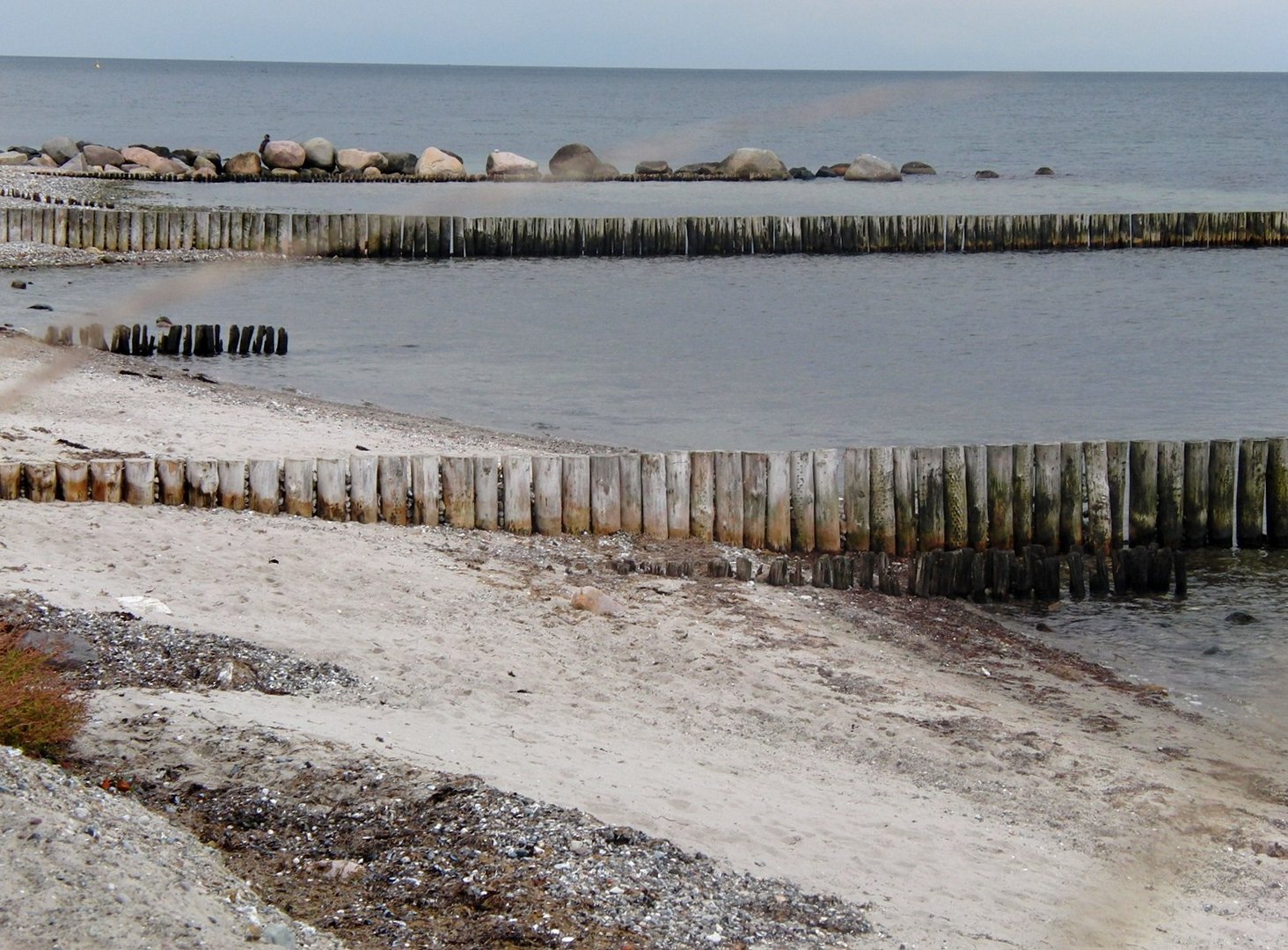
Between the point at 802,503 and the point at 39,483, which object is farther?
the point at 802,503

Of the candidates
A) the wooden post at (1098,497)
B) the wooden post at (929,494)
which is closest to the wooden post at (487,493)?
the wooden post at (929,494)

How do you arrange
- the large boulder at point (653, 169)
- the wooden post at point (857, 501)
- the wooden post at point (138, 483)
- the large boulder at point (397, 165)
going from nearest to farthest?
the wooden post at point (138, 483)
the wooden post at point (857, 501)
the large boulder at point (397, 165)
the large boulder at point (653, 169)

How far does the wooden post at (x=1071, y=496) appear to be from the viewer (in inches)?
521

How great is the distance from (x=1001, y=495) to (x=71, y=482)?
24.8 feet

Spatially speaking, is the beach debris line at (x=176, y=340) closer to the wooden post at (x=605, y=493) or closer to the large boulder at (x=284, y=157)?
the wooden post at (x=605, y=493)

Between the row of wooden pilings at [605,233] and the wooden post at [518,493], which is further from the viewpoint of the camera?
the row of wooden pilings at [605,233]

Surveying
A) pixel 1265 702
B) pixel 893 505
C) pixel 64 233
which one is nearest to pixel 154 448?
pixel 893 505

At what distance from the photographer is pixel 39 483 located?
10.9 metres

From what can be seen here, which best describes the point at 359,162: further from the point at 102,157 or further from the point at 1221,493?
the point at 1221,493

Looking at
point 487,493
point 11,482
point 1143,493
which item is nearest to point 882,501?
point 1143,493

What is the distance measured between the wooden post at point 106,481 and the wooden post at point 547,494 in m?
3.16

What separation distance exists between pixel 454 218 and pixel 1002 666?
28.1m

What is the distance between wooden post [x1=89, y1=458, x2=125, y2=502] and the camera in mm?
11102

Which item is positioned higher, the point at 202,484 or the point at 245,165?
the point at 245,165
